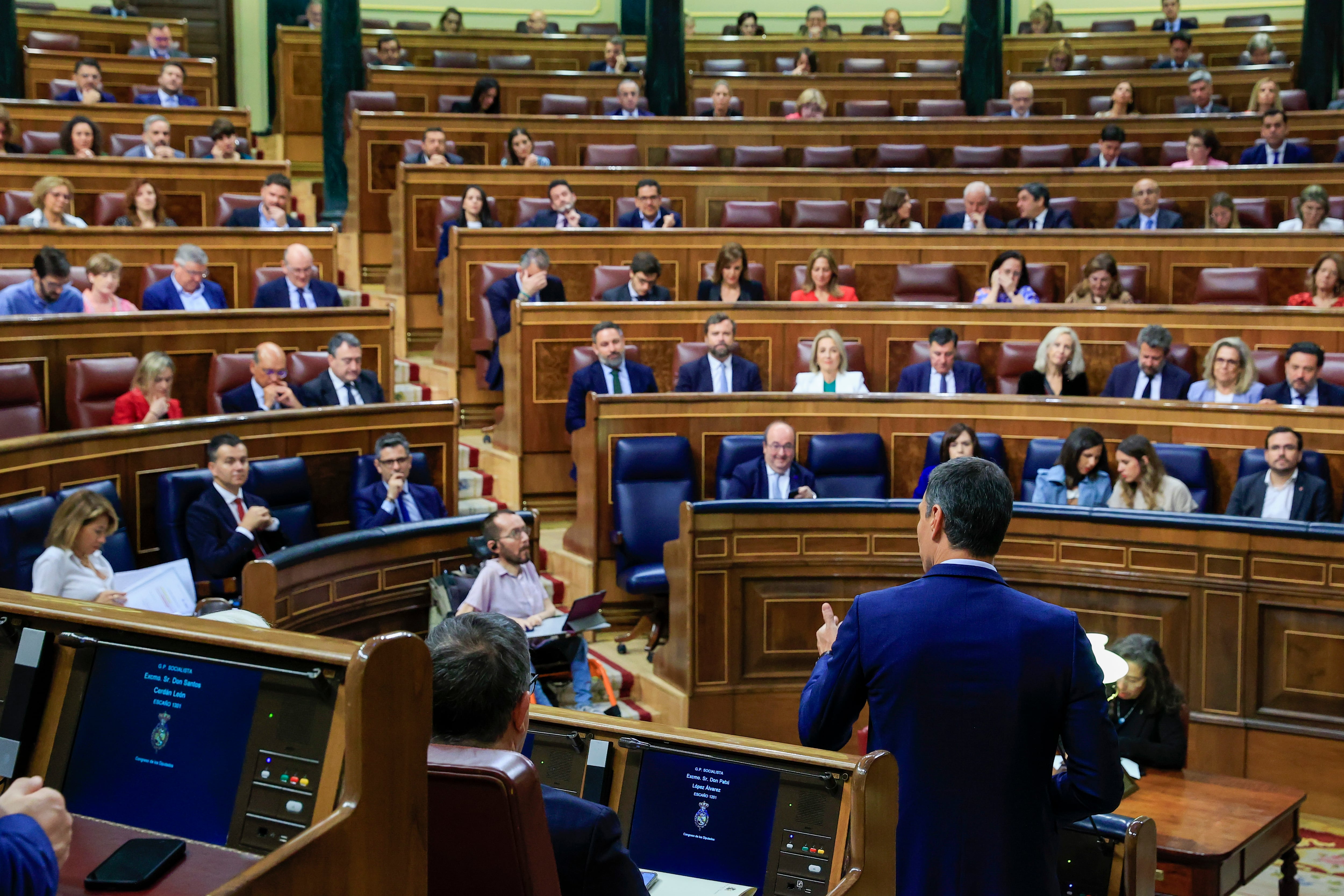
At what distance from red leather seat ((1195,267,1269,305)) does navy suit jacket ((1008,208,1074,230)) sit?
2.24 ft

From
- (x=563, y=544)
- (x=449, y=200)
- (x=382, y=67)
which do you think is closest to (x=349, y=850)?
(x=563, y=544)

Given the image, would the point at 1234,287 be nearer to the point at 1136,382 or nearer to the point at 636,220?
the point at 1136,382

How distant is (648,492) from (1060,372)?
1554 millimetres

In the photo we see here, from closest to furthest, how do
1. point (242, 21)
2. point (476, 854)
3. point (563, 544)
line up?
point (476, 854), point (563, 544), point (242, 21)

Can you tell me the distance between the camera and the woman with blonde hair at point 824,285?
5.53 metres

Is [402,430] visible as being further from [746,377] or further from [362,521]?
[746,377]

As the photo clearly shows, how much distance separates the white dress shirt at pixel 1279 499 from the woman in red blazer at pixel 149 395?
3325 mm

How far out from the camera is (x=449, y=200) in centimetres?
634

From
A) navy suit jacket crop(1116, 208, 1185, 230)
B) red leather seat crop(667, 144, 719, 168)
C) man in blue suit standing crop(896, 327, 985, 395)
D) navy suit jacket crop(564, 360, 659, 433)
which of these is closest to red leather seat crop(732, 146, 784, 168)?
red leather seat crop(667, 144, 719, 168)

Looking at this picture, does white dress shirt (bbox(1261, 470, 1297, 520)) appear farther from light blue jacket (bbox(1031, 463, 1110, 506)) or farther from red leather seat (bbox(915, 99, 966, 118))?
red leather seat (bbox(915, 99, 966, 118))

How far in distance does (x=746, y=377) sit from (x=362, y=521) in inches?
61.2

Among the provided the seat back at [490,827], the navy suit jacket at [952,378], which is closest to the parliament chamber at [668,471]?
the seat back at [490,827]

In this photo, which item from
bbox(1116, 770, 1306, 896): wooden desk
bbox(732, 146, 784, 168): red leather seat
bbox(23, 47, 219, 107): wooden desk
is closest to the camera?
bbox(1116, 770, 1306, 896): wooden desk

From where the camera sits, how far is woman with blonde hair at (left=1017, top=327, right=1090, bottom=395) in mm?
4887
